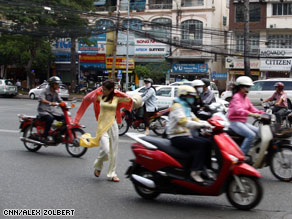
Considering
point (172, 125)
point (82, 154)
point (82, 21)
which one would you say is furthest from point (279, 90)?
point (82, 21)

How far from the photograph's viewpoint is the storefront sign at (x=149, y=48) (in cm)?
3994

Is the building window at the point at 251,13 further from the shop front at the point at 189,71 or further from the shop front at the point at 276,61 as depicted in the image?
the shop front at the point at 189,71

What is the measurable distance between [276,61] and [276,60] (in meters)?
0.09

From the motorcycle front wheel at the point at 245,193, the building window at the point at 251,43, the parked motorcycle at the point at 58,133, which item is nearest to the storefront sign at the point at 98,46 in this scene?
the building window at the point at 251,43

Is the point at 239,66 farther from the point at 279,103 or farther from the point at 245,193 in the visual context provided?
the point at 245,193

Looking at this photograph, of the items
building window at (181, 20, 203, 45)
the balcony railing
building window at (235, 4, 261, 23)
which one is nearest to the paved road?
building window at (181, 20, 203, 45)

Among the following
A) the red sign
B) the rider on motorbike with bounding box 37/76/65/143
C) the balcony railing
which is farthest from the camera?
the red sign

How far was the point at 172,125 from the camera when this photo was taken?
5.38 m

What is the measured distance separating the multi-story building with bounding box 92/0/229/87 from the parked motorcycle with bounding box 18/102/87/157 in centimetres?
2930

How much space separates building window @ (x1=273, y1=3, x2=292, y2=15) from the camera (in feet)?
119

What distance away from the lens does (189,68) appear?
126 feet

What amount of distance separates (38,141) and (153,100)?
3.92m

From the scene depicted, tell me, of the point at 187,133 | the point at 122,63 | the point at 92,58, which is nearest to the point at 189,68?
the point at 122,63

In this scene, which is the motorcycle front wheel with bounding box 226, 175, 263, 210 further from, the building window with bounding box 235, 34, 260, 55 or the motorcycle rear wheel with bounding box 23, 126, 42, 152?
the building window with bounding box 235, 34, 260, 55
